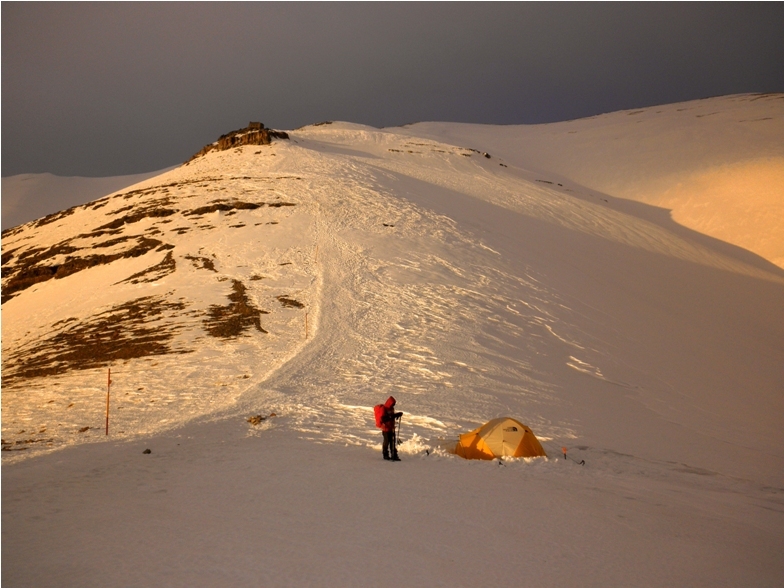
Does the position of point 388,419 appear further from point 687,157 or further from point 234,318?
point 687,157

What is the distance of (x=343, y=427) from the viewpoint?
14781mm

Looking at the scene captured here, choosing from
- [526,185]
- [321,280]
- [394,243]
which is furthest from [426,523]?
[526,185]

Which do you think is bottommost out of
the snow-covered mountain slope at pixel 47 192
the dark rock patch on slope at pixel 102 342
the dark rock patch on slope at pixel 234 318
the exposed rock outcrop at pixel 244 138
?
the dark rock patch on slope at pixel 102 342

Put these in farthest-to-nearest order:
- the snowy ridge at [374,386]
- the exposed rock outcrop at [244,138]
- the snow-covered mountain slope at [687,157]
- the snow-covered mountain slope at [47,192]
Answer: the snow-covered mountain slope at [47,192] → the exposed rock outcrop at [244,138] → the snow-covered mountain slope at [687,157] → the snowy ridge at [374,386]

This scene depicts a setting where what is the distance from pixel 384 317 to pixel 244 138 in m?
35.6

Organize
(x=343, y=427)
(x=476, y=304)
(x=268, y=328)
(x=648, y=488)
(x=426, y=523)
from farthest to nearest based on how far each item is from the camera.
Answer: (x=476, y=304)
(x=268, y=328)
(x=343, y=427)
(x=648, y=488)
(x=426, y=523)

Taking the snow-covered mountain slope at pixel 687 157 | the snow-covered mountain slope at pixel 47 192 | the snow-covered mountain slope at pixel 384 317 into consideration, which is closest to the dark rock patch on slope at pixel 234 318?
the snow-covered mountain slope at pixel 384 317

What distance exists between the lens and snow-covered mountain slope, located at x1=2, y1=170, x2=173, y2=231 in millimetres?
83688

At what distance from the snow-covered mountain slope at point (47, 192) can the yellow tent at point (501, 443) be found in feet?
267

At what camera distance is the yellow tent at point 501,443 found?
12.8 m

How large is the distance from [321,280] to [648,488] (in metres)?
18.7

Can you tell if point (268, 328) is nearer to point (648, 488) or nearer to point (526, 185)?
point (648, 488)

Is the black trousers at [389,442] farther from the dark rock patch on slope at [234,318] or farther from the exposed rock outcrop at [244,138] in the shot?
the exposed rock outcrop at [244,138]

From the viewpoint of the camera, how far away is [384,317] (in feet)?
79.0
